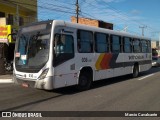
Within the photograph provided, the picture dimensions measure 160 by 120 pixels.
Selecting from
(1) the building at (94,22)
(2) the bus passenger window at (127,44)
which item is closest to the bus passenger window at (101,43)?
(2) the bus passenger window at (127,44)

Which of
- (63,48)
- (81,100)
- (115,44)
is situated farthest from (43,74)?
(115,44)

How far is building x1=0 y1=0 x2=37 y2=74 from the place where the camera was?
73.4 feet

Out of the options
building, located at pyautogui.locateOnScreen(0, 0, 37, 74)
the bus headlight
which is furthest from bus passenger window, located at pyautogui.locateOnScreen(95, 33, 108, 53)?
building, located at pyautogui.locateOnScreen(0, 0, 37, 74)

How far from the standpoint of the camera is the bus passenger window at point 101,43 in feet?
43.4

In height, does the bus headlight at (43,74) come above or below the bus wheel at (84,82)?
above

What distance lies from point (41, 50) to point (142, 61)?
10.4m

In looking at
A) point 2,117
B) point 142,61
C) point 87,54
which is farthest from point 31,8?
point 2,117

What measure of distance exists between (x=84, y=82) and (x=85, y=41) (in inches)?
70.6

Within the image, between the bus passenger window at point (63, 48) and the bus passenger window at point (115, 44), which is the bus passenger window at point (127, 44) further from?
the bus passenger window at point (63, 48)

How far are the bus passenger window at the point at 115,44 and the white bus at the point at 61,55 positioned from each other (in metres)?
0.33

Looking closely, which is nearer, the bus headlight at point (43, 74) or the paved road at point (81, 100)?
the paved road at point (81, 100)

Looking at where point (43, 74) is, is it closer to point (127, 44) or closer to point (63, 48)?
point (63, 48)

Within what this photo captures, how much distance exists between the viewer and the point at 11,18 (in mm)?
27953

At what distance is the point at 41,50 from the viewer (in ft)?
34.8
